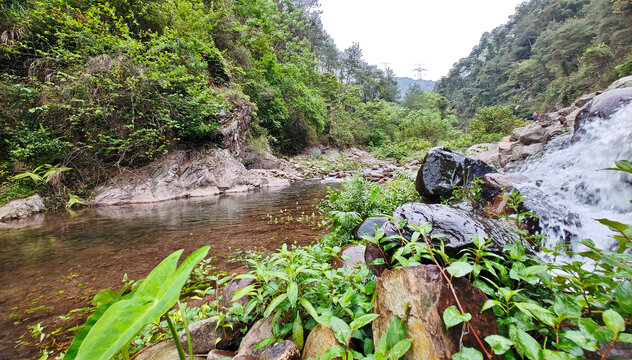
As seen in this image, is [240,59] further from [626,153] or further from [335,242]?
[626,153]

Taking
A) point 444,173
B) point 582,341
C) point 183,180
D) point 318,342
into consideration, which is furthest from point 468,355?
point 183,180

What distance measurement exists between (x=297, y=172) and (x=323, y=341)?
12.3m

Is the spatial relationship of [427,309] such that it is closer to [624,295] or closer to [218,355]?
[624,295]

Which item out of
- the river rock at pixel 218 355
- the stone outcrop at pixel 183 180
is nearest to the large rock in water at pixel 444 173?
the river rock at pixel 218 355

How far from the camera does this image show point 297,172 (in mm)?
13203

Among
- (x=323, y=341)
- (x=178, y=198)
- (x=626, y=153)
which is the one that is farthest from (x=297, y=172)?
(x=323, y=341)

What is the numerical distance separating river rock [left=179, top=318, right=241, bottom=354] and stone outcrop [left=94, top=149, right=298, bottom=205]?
743 cm

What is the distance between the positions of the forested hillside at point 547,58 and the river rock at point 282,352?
20.7m

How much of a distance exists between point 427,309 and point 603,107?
25.6 feet

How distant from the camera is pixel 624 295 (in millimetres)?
733

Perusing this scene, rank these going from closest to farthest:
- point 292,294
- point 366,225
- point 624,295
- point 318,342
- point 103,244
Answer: point 624,295
point 318,342
point 292,294
point 366,225
point 103,244

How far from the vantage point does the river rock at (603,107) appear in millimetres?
4961

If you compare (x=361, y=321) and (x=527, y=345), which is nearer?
(x=527, y=345)

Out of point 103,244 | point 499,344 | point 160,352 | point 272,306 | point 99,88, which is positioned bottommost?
point 103,244
